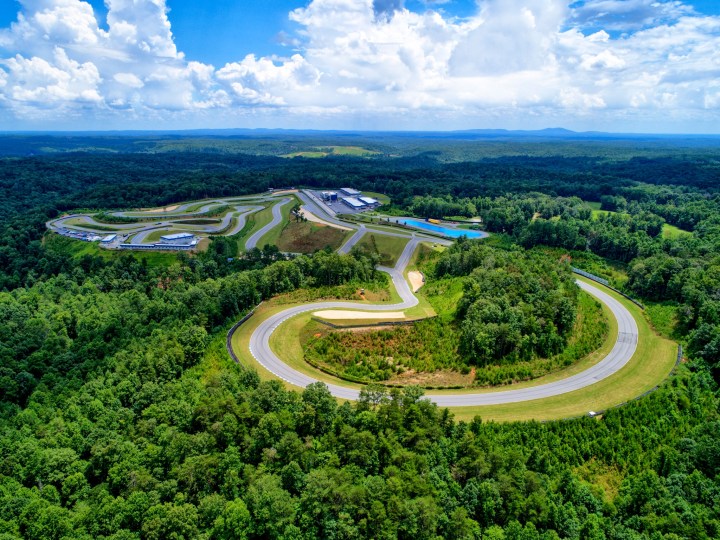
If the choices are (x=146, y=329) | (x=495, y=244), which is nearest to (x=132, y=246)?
(x=146, y=329)

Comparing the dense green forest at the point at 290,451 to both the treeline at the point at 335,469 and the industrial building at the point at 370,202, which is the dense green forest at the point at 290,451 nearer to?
the treeline at the point at 335,469

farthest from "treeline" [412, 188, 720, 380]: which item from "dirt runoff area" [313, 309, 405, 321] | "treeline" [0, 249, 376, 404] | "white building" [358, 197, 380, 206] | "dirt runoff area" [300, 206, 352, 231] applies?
"dirt runoff area" [300, 206, 352, 231]

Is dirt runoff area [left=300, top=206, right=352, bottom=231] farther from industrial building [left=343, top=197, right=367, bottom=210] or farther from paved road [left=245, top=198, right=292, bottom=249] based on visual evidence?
industrial building [left=343, top=197, right=367, bottom=210]

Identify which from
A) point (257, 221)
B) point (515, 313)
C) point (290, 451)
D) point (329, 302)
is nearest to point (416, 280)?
point (329, 302)

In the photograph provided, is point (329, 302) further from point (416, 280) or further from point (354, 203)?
point (354, 203)

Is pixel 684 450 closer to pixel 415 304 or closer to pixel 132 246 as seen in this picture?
pixel 415 304

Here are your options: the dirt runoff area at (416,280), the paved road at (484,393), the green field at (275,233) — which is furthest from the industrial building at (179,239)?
the dirt runoff area at (416,280)
